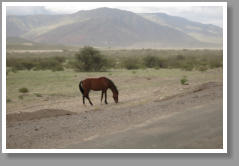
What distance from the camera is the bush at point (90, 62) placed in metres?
43.5

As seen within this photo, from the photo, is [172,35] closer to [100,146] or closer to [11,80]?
[11,80]

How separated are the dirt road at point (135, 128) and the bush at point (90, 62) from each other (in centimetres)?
3014

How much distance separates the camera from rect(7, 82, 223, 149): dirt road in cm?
995

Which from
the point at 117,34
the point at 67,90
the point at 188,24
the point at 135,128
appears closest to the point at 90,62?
the point at 188,24

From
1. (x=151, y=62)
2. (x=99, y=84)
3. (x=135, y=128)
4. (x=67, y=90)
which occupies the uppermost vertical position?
(x=151, y=62)

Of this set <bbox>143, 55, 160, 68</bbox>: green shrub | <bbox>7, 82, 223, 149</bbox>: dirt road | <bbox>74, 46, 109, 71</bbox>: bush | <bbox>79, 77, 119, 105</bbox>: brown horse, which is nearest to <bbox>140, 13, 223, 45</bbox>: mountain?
→ <bbox>7, 82, 223, 149</bbox>: dirt road

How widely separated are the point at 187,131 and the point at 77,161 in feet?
10.2

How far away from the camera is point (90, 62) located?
44.0 m

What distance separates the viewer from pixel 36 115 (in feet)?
45.6

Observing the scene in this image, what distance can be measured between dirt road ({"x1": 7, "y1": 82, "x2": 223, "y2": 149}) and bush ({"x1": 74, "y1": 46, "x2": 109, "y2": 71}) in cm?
3014

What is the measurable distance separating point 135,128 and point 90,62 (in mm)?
33608

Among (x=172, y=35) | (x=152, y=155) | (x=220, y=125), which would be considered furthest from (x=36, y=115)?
(x=172, y=35)

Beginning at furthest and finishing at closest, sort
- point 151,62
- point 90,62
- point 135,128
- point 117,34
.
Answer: point 117,34 < point 151,62 < point 90,62 < point 135,128

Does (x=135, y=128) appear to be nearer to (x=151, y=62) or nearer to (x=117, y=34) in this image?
(x=151, y=62)
